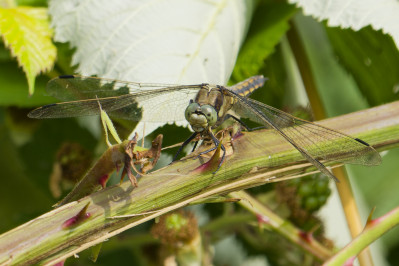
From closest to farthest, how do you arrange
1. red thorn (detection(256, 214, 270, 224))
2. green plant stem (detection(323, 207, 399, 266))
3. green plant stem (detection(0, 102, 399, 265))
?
green plant stem (detection(0, 102, 399, 265)), green plant stem (detection(323, 207, 399, 266)), red thorn (detection(256, 214, 270, 224))

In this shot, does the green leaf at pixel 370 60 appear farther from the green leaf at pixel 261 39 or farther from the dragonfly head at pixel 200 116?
the dragonfly head at pixel 200 116

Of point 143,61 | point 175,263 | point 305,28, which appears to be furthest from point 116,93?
point 305,28

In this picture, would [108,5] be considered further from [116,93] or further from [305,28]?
[305,28]

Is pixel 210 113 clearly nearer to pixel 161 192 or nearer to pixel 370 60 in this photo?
pixel 161 192

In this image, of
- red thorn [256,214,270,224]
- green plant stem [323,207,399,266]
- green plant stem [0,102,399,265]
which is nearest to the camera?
green plant stem [0,102,399,265]

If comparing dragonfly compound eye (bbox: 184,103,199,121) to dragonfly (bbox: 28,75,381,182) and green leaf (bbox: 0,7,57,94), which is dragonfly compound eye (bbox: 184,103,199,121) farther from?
green leaf (bbox: 0,7,57,94)

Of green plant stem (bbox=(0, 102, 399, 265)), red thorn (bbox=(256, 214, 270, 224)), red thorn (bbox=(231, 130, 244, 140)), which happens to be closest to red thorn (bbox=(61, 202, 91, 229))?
green plant stem (bbox=(0, 102, 399, 265))

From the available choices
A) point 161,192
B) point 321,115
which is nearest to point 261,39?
point 321,115
